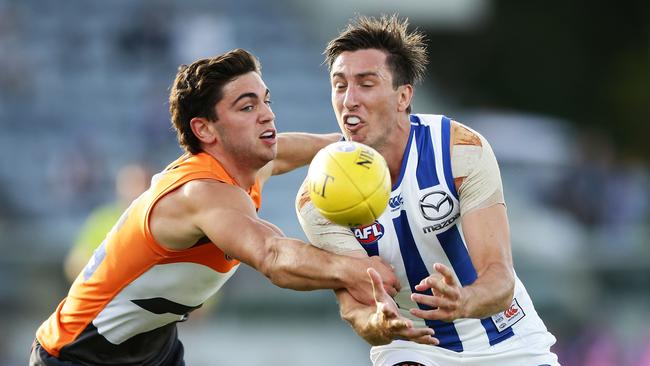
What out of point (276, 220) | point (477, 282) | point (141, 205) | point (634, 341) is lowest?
point (634, 341)

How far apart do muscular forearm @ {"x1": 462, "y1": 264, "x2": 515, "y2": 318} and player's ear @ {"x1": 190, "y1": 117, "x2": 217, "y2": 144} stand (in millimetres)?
1808

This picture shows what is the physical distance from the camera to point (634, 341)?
1300 centimetres

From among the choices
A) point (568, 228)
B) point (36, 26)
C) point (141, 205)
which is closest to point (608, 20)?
point (568, 228)

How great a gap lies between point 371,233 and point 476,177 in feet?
2.26

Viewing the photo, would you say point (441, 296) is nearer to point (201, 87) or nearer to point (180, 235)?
point (180, 235)

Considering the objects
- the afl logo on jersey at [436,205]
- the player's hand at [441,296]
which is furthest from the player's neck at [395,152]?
the player's hand at [441,296]

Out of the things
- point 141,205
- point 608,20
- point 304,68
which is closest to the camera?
point 141,205

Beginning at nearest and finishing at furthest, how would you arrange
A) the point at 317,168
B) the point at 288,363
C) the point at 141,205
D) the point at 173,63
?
the point at 317,168 < the point at 141,205 < the point at 288,363 < the point at 173,63

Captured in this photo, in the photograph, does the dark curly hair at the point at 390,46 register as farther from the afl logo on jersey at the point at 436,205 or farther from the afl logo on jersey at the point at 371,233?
the afl logo on jersey at the point at 371,233

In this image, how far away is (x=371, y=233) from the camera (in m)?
6.84

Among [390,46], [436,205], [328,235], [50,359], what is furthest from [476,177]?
[50,359]

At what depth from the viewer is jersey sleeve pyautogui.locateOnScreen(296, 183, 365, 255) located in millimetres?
6590

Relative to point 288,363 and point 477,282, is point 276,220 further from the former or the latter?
point 477,282

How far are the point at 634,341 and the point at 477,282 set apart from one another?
735 centimetres
